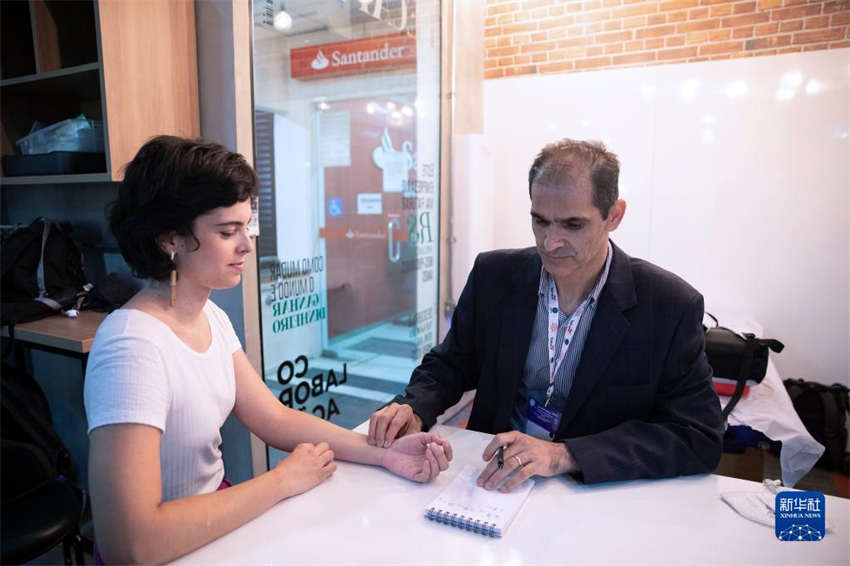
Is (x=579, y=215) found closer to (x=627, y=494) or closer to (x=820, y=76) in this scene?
(x=627, y=494)

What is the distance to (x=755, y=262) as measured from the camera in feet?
11.2

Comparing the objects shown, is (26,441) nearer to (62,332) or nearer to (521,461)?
(62,332)

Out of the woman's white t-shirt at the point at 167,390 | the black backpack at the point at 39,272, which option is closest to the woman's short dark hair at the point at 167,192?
the woman's white t-shirt at the point at 167,390

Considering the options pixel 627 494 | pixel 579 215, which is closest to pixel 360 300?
pixel 579 215

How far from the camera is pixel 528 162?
3.97 m

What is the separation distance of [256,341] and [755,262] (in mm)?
3087

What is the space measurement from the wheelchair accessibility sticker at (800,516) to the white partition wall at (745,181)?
2.51m

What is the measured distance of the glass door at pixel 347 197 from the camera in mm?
2412

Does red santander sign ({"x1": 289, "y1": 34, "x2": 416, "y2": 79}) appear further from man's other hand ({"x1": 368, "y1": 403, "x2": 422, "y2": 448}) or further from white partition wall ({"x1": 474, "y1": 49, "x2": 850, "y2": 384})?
man's other hand ({"x1": 368, "y1": 403, "x2": 422, "y2": 448})

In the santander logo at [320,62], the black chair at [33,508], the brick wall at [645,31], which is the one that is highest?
the brick wall at [645,31]

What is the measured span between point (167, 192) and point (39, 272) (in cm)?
157

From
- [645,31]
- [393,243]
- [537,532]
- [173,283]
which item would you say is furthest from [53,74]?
[645,31]

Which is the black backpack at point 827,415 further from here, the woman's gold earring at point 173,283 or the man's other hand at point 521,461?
the woman's gold earring at point 173,283

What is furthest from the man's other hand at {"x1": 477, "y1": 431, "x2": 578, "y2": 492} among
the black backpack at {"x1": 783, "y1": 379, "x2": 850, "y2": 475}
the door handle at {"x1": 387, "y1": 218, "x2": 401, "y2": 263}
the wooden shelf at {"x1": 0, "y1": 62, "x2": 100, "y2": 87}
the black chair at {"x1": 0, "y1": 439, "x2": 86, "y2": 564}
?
the black backpack at {"x1": 783, "y1": 379, "x2": 850, "y2": 475}
